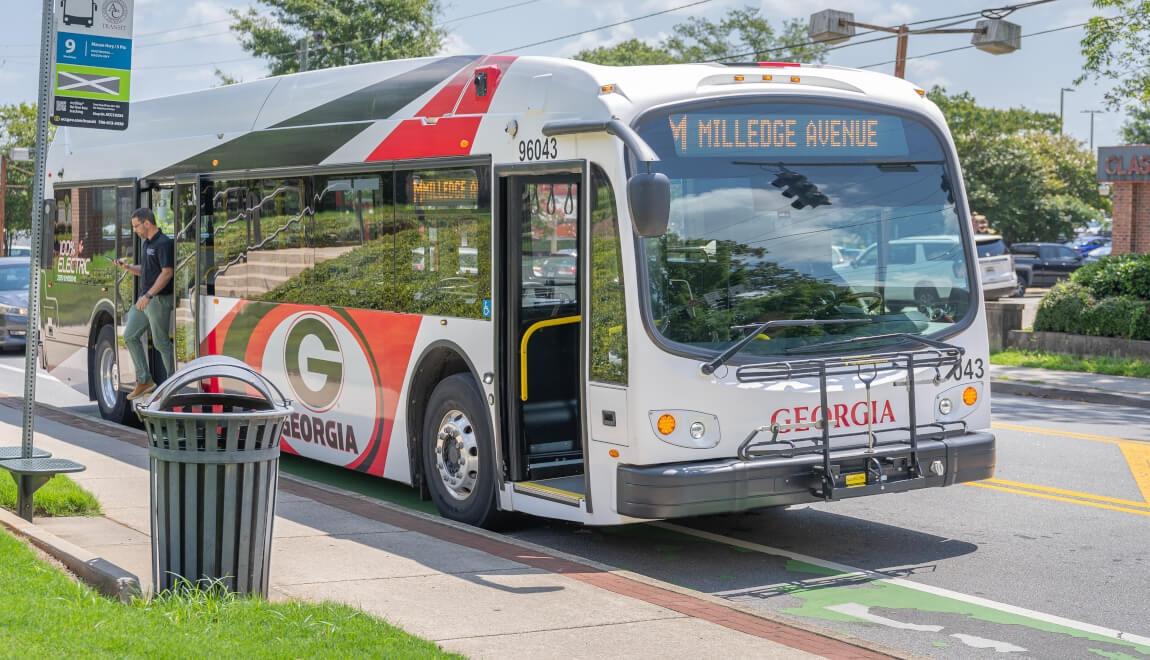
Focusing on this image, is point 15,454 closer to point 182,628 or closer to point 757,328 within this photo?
point 182,628

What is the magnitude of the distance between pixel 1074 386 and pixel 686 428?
1262 centimetres

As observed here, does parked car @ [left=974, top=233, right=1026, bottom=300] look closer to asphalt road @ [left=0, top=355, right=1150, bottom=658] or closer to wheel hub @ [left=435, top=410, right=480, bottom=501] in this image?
asphalt road @ [left=0, top=355, right=1150, bottom=658]

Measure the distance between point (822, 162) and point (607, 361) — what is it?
5.94 feet

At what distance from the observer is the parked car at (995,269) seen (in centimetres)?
3231

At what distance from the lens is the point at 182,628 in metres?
5.77

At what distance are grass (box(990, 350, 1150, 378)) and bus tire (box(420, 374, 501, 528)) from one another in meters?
13.7

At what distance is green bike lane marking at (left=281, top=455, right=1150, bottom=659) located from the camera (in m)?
6.99

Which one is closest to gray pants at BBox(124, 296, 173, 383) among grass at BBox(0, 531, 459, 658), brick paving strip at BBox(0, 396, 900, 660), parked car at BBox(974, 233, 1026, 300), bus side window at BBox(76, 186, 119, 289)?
bus side window at BBox(76, 186, 119, 289)

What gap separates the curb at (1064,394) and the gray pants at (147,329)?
35.7 ft

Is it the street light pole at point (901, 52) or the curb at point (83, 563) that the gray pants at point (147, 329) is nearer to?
the curb at point (83, 563)

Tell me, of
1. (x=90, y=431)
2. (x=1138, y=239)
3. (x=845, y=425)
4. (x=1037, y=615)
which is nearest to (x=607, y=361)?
(x=845, y=425)

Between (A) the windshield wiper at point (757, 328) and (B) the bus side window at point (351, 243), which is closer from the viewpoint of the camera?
(A) the windshield wiper at point (757, 328)

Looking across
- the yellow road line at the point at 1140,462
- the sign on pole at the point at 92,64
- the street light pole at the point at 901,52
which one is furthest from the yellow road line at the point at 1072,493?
the street light pole at the point at 901,52

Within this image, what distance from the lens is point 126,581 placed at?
20.9ft
